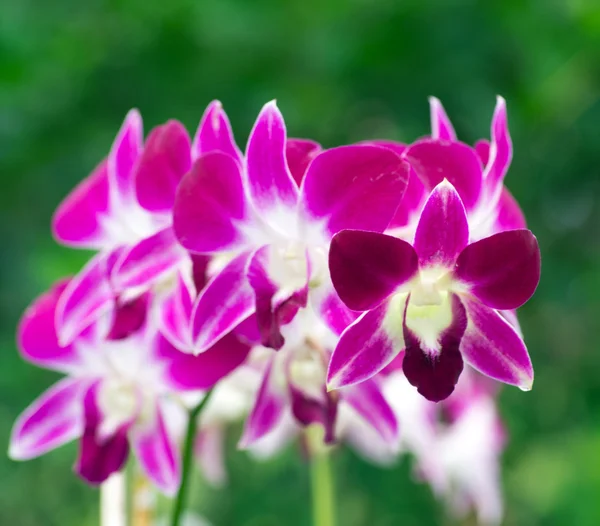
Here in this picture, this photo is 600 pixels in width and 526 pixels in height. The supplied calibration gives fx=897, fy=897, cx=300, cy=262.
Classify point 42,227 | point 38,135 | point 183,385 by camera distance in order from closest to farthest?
point 183,385, point 38,135, point 42,227

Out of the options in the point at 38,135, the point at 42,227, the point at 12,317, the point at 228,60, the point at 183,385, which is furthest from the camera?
the point at 42,227

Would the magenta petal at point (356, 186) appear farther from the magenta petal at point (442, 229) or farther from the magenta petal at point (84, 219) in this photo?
the magenta petal at point (84, 219)

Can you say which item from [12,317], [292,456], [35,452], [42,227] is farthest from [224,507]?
[35,452]

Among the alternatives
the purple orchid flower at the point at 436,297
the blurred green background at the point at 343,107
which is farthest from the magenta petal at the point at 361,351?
the blurred green background at the point at 343,107

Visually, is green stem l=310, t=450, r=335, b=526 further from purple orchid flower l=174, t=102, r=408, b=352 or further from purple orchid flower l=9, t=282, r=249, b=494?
purple orchid flower l=174, t=102, r=408, b=352

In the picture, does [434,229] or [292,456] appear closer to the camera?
[434,229]

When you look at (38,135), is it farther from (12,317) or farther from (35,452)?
(35,452)
